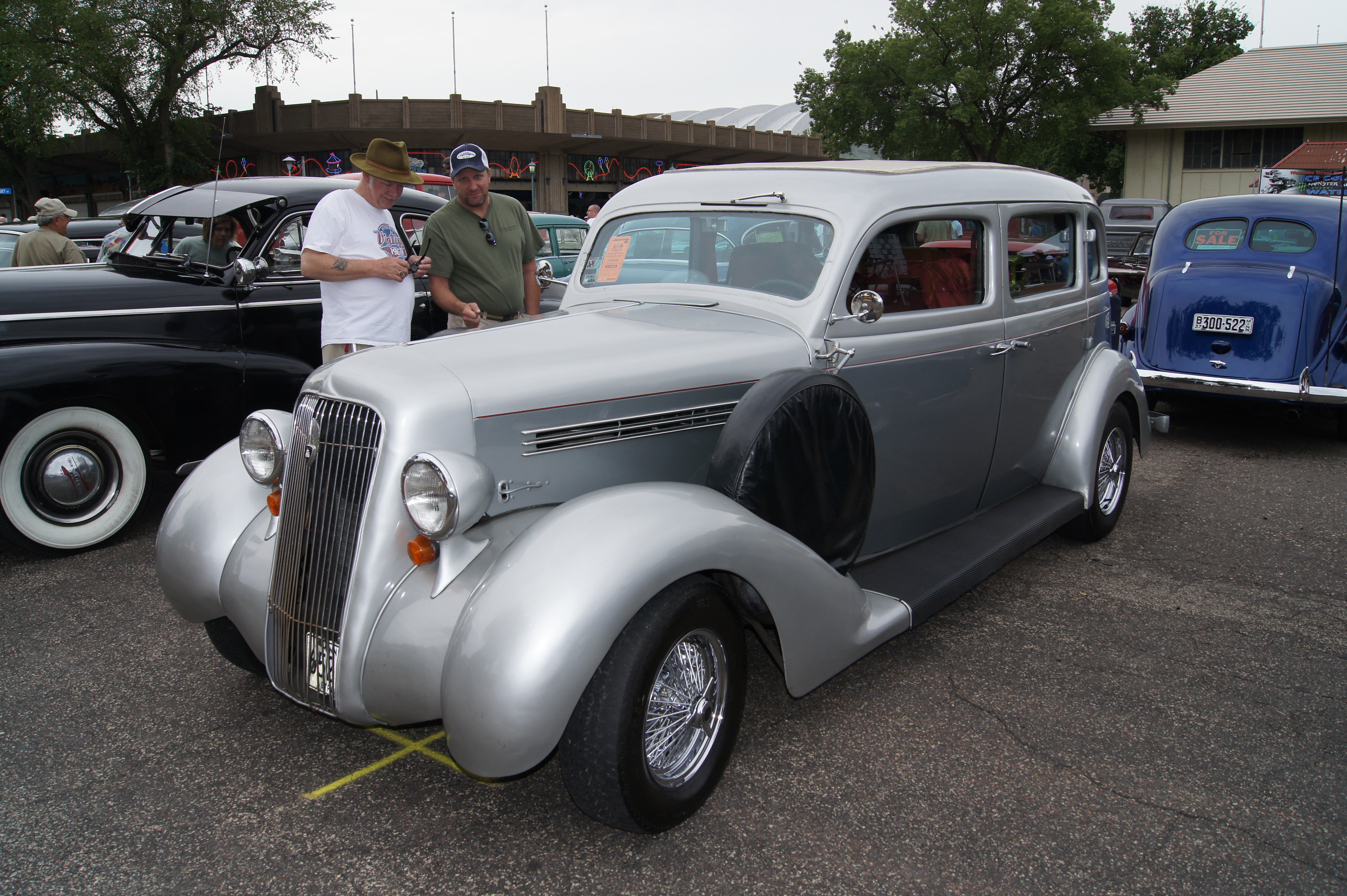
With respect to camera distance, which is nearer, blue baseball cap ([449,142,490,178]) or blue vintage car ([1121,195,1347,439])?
blue baseball cap ([449,142,490,178])

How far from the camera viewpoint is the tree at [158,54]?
26.7 metres

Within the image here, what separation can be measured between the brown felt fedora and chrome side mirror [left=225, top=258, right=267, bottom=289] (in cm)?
99

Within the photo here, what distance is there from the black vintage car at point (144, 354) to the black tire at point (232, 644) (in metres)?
2.18

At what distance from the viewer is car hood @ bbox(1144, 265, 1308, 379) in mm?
6586

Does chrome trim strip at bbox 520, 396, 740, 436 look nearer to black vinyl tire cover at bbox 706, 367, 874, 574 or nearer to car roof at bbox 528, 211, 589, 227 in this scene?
black vinyl tire cover at bbox 706, 367, 874, 574

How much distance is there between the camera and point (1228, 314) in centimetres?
679

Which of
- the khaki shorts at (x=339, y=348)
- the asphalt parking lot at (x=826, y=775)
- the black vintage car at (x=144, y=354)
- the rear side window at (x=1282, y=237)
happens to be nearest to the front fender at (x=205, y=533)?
the asphalt parking lot at (x=826, y=775)

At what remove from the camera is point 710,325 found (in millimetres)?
3207

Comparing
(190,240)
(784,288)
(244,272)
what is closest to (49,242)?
(190,240)

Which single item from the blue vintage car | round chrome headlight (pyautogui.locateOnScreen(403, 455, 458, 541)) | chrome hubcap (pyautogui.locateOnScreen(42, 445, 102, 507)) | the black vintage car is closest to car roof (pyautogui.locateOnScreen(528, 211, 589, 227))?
the black vintage car

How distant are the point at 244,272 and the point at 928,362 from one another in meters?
3.69

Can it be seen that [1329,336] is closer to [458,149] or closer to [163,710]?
[458,149]

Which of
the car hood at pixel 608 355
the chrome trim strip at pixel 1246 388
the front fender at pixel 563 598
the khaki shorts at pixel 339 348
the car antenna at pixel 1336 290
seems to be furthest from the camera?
the car antenna at pixel 1336 290

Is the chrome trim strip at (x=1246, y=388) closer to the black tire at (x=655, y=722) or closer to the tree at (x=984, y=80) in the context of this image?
the black tire at (x=655, y=722)
